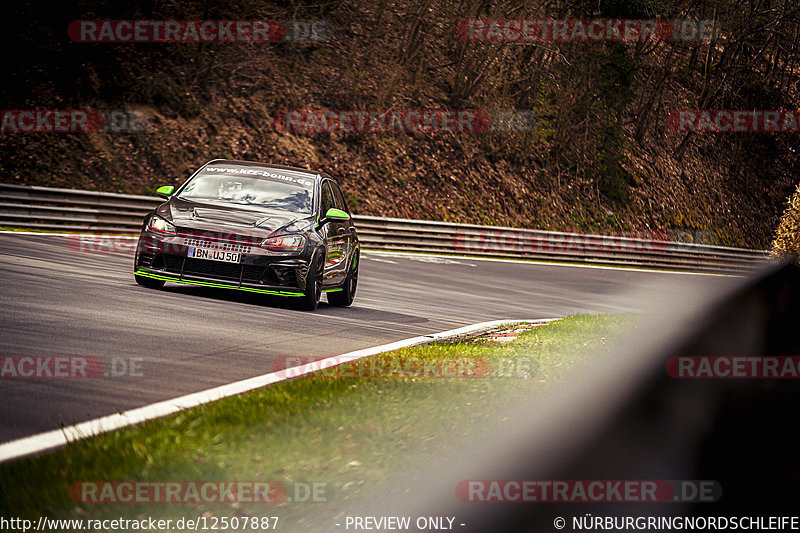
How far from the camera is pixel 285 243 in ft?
40.2

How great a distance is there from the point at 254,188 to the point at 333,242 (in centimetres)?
128

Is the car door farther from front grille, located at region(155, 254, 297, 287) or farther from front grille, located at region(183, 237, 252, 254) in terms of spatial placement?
front grille, located at region(183, 237, 252, 254)

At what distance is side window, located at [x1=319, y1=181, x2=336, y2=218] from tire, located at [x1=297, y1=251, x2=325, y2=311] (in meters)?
0.78

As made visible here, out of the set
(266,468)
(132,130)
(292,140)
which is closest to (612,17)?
(292,140)

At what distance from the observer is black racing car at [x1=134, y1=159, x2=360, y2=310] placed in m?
12.1

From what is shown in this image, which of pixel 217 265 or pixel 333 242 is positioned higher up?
pixel 333 242

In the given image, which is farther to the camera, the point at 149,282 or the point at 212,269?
the point at 149,282

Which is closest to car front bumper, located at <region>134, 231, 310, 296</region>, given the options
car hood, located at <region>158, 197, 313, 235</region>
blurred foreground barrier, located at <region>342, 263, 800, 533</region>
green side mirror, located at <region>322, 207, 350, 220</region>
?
car hood, located at <region>158, 197, 313, 235</region>

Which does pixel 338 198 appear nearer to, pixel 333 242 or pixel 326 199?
pixel 326 199

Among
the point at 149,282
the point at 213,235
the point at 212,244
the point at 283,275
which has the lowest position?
the point at 149,282

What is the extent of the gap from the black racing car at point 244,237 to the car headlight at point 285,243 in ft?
0.04

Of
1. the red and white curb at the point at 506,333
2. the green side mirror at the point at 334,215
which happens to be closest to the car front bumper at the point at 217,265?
the green side mirror at the point at 334,215

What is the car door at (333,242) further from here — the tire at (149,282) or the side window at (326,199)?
the tire at (149,282)

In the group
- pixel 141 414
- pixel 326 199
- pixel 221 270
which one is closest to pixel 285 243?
pixel 221 270
